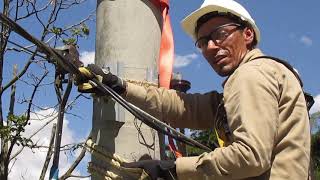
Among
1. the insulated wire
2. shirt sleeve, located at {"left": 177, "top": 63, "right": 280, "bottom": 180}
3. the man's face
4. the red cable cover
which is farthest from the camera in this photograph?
the red cable cover

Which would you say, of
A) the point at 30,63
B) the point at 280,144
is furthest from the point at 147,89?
the point at 30,63

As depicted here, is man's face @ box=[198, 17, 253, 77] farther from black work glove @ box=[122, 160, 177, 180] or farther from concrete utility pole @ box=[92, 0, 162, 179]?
black work glove @ box=[122, 160, 177, 180]

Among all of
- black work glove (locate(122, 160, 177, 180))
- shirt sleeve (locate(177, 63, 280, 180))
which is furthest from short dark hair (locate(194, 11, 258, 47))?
black work glove (locate(122, 160, 177, 180))

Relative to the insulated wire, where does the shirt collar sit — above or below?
above

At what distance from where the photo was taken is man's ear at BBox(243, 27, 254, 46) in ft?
7.93

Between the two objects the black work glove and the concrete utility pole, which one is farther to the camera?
the concrete utility pole

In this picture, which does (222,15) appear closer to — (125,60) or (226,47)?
(226,47)

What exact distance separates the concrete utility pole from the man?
92mm

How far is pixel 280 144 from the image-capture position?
2.07 meters

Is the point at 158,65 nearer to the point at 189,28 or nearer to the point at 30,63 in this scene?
the point at 189,28

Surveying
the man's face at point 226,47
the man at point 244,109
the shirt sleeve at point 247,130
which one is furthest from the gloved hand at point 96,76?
the shirt sleeve at point 247,130

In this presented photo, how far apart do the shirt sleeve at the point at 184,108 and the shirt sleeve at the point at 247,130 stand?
0.60 meters

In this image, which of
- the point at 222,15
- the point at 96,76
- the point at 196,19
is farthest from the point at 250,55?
the point at 96,76

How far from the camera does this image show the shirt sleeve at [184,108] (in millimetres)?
2676
